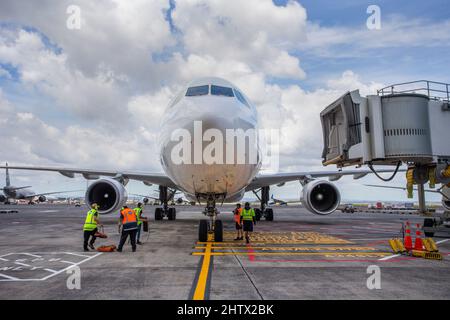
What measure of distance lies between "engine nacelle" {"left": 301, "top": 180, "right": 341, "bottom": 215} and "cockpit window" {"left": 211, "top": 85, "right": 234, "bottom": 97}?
6.72 meters

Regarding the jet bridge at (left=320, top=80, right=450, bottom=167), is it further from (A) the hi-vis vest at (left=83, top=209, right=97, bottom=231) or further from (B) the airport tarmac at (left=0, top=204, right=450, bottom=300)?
(A) the hi-vis vest at (left=83, top=209, right=97, bottom=231)

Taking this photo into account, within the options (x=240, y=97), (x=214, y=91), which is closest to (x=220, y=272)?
(x=214, y=91)

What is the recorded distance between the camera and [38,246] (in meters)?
8.84

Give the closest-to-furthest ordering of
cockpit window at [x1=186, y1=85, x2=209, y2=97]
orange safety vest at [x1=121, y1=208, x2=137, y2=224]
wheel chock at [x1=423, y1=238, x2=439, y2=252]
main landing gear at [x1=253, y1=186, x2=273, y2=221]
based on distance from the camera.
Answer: wheel chock at [x1=423, y1=238, x2=439, y2=252]
cockpit window at [x1=186, y1=85, x2=209, y2=97]
orange safety vest at [x1=121, y1=208, x2=137, y2=224]
main landing gear at [x1=253, y1=186, x2=273, y2=221]

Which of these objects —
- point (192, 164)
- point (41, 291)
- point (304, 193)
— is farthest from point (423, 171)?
point (41, 291)

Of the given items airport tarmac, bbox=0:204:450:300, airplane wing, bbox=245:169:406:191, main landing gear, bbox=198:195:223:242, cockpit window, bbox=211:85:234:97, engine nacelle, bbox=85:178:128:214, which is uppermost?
cockpit window, bbox=211:85:234:97

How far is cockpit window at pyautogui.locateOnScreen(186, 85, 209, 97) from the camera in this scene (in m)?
8.13

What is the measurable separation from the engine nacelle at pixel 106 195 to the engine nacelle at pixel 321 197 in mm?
7163

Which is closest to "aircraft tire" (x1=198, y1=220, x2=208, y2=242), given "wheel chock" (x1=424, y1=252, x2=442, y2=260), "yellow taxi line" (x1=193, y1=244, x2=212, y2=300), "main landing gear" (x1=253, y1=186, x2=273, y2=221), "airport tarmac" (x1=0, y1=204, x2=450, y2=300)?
"airport tarmac" (x1=0, y1=204, x2=450, y2=300)

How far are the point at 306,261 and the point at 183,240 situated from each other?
4492mm

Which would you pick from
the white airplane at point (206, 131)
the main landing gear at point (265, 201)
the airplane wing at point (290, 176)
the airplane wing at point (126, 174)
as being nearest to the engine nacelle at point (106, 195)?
the airplane wing at point (126, 174)

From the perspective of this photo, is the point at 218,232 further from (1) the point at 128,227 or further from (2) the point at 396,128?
(2) the point at 396,128

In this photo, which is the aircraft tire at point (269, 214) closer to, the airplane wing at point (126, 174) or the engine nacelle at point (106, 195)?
the airplane wing at point (126, 174)
